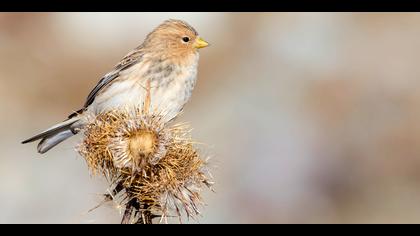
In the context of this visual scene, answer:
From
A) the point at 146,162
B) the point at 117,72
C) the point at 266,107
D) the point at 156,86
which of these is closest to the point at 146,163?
the point at 146,162

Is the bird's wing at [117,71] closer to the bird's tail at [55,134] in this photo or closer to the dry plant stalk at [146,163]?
the bird's tail at [55,134]

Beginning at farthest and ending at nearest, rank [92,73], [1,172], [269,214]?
[92,73] < [1,172] < [269,214]

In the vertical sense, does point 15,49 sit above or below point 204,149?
below

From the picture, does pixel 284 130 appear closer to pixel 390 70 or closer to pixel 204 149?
pixel 390 70

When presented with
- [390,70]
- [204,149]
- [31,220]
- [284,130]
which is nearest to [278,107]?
[284,130]

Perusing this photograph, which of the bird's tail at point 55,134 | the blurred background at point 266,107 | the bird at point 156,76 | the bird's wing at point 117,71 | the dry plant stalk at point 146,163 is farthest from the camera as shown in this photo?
the blurred background at point 266,107

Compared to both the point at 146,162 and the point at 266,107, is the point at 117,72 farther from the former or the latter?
the point at 266,107

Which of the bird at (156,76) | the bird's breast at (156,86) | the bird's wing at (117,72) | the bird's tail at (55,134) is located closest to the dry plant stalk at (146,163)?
the bird's tail at (55,134)
